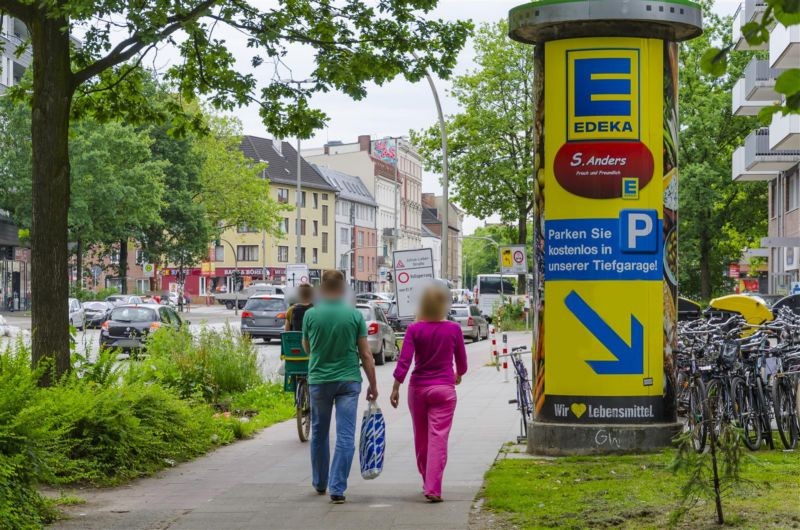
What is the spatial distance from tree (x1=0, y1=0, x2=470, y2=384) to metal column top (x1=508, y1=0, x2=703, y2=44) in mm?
3111

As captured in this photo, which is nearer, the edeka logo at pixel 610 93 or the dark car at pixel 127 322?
the edeka logo at pixel 610 93

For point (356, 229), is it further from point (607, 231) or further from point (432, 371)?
point (432, 371)

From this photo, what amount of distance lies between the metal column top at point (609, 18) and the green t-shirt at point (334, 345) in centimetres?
369

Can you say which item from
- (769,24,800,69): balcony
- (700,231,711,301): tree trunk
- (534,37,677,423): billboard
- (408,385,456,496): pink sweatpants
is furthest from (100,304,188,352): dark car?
(700,231,711,301): tree trunk

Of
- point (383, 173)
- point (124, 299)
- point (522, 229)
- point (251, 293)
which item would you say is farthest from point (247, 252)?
point (522, 229)

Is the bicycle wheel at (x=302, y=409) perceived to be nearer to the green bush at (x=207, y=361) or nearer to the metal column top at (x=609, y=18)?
the green bush at (x=207, y=361)

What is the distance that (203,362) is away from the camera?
16.9 metres

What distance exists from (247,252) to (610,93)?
4100 inches

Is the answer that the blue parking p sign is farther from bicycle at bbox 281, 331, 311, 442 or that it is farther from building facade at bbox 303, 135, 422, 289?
building facade at bbox 303, 135, 422, 289

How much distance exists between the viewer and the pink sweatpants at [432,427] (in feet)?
28.9

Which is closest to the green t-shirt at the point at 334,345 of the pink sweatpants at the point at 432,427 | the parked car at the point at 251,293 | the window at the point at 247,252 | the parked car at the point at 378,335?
the pink sweatpants at the point at 432,427

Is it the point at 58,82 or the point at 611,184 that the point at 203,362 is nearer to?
the point at 58,82

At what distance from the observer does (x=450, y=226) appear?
557 ft

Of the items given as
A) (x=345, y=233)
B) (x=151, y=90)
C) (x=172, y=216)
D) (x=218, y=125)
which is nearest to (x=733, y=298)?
(x=151, y=90)
